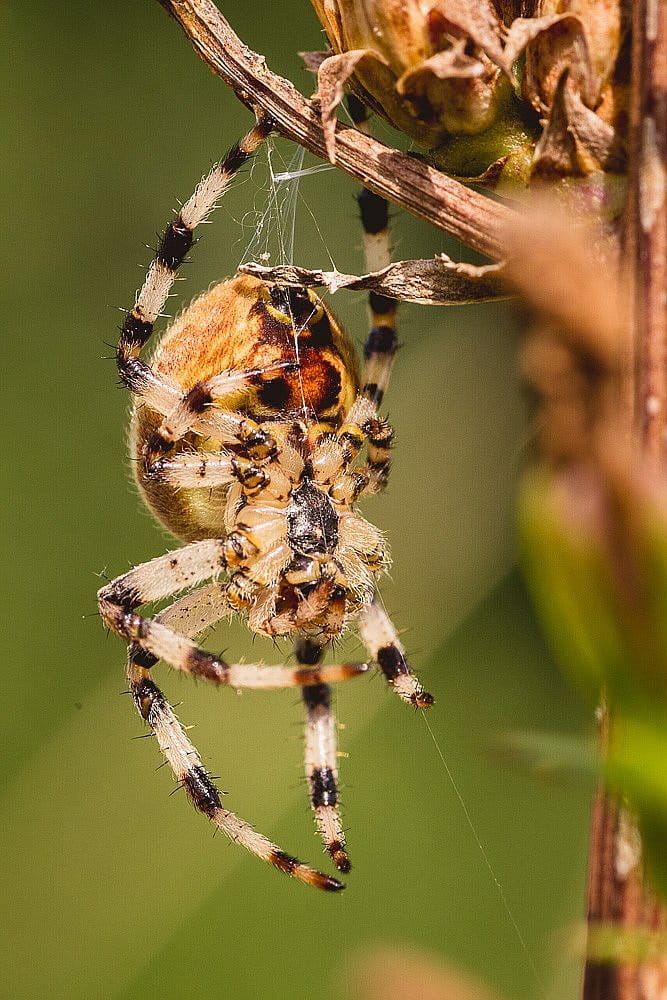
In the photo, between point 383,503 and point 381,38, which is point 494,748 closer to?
point 381,38

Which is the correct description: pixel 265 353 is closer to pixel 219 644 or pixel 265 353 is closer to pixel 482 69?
pixel 482 69

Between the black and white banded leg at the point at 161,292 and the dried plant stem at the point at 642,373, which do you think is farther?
the black and white banded leg at the point at 161,292

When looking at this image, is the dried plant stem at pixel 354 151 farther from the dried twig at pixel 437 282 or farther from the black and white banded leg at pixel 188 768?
the black and white banded leg at pixel 188 768

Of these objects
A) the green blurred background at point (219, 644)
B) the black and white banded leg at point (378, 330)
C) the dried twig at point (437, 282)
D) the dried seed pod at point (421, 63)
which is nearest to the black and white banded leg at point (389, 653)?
the black and white banded leg at point (378, 330)

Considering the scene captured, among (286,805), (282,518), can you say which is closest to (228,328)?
(282,518)

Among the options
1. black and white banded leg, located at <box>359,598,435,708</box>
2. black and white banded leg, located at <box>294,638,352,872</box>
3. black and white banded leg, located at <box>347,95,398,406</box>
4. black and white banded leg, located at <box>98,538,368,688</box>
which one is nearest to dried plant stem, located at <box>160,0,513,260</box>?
black and white banded leg, located at <box>347,95,398,406</box>
